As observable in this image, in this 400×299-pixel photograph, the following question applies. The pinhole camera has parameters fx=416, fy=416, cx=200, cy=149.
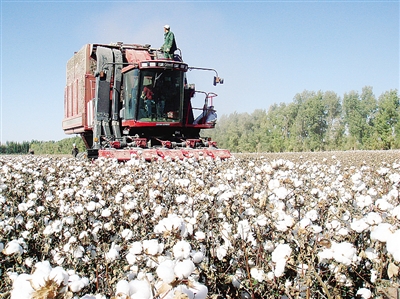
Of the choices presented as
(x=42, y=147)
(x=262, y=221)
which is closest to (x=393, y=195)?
(x=262, y=221)

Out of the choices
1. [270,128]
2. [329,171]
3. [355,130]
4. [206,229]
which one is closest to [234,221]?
[206,229]

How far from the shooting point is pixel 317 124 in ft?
270

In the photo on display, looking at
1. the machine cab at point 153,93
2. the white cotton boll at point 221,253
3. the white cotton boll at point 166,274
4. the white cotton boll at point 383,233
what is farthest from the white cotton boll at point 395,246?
the machine cab at point 153,93

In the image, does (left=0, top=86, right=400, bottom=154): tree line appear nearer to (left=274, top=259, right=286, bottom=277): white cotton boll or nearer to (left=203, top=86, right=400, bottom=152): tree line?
(left=203, top=86, right=400, bottom=152): tree line

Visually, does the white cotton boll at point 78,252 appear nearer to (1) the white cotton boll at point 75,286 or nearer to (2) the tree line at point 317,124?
(1) the white cotton boll at point 75,286

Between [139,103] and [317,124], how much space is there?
73955mm

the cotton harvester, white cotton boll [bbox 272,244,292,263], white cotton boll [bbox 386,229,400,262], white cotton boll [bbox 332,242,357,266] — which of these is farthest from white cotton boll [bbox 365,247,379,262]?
the cotton harvester

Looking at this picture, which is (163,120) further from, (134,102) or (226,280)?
(226,280)

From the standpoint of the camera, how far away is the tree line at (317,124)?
60719 millimetres

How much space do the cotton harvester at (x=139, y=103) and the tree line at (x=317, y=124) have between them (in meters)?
46.6

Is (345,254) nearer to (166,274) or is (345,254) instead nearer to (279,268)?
(279,268)

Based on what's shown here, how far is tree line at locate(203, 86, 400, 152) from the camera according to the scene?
2391 inches

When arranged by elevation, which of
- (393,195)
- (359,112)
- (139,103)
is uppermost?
(359,112)

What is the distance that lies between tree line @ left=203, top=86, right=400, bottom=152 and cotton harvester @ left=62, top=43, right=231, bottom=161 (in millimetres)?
46574
